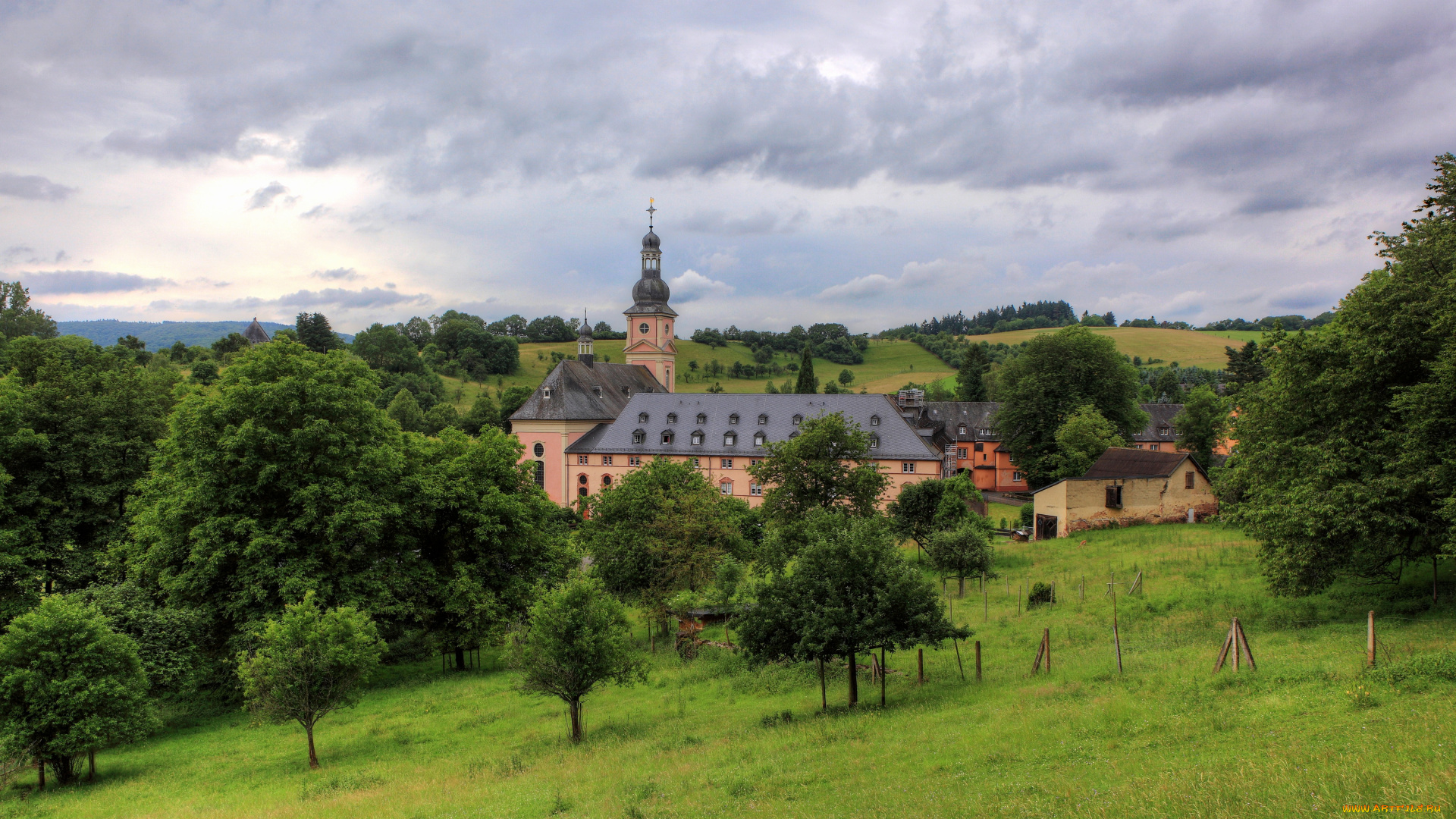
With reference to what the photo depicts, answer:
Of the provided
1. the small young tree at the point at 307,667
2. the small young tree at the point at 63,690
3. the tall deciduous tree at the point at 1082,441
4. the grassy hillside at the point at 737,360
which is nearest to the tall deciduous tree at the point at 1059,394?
the tall deciduous tree at the point at 1082,441

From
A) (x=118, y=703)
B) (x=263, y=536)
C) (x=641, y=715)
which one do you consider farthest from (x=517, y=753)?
(x=263, y=536)

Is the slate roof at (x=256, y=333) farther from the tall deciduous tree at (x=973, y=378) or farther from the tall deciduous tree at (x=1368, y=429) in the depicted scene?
the tall deciduous tree at (x=1368, y=429)

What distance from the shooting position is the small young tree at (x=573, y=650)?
61.5ft

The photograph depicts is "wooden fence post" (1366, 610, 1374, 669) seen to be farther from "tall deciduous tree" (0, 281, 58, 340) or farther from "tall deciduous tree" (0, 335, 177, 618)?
"tall deciduous tree" (0, 281, 58, 340)

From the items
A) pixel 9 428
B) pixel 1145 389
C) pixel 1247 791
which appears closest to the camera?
pixel 1247 791

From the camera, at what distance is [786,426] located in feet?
204

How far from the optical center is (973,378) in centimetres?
9662

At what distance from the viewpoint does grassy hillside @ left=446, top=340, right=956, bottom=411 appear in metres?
125

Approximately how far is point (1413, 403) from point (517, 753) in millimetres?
22706

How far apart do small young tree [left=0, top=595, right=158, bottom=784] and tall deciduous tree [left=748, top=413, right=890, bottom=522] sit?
88.9 feet

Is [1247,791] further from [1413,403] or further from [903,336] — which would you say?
[903,336]

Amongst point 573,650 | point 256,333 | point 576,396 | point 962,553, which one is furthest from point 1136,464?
point 256,333

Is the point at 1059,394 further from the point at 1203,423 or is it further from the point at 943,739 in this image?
the point at 943,739

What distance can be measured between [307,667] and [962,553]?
23.3 m
